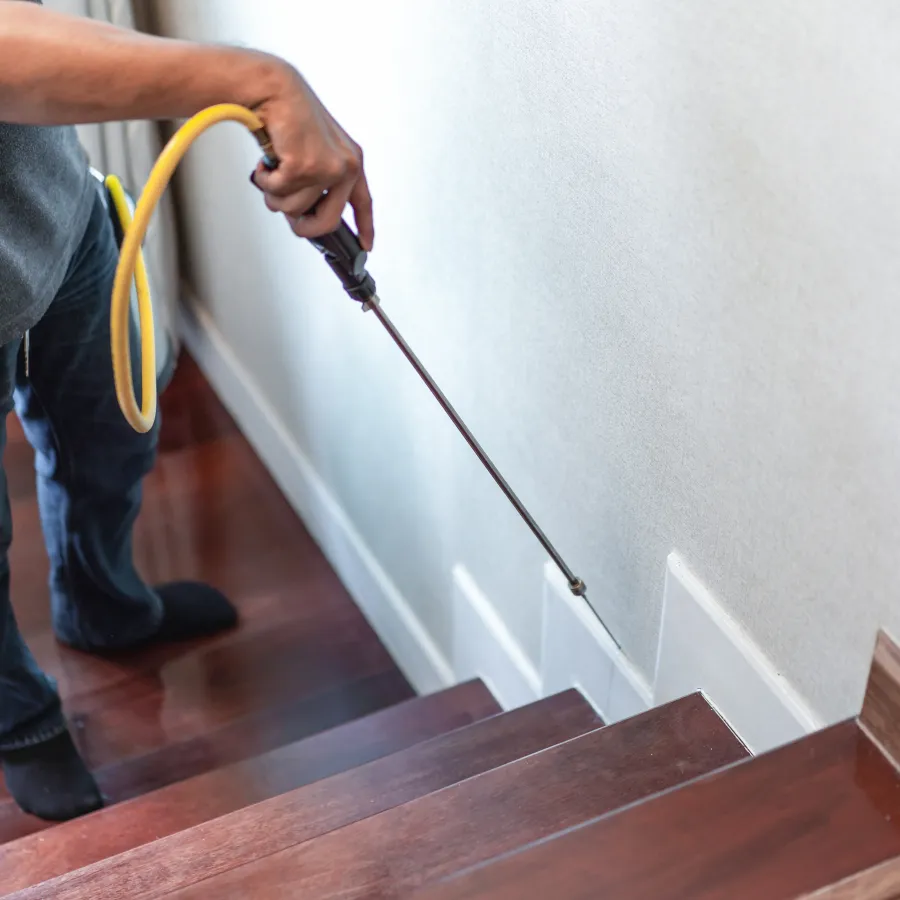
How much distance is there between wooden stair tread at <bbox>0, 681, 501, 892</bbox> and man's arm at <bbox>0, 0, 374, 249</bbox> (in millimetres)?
833

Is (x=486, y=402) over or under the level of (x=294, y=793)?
over

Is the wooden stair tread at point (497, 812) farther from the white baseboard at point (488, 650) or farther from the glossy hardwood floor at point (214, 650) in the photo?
the glossy hardwood floor at point (214, 650)

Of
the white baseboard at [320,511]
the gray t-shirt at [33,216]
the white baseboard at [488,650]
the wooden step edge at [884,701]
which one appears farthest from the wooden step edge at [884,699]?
the white baseboard at [320,511]

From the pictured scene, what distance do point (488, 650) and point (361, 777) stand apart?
0.39 metres

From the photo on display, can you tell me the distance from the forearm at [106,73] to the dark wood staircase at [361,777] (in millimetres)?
566

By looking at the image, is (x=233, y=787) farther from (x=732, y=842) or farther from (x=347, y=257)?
(x=732, y=842)

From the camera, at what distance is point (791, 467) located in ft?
2.97

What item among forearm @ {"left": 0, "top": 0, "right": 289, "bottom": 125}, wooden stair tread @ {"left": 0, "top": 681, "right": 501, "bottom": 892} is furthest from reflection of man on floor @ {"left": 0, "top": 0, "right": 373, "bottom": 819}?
wooden stair tread @ {"left": 0, "top": 681, "right": 501, "bottom": 892}

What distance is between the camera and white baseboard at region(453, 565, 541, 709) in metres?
1.57

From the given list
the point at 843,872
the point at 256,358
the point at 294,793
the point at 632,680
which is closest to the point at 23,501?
the point at 256,358

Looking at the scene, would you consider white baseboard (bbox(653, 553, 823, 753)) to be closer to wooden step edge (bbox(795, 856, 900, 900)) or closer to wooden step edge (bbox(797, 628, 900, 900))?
wooden step edge (bbox(797, 628, 900, 900))

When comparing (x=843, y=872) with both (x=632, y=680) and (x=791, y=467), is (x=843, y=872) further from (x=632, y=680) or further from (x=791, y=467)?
(x=632, y=680)

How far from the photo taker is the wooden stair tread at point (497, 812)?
2.72 ft

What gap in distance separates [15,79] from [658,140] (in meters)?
0.48
